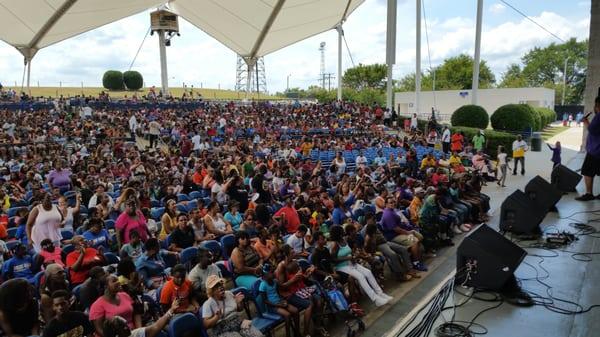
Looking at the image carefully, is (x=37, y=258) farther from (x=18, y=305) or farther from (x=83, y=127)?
(x=83, y=127)

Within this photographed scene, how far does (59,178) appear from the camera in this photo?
Result: 11.0 metres

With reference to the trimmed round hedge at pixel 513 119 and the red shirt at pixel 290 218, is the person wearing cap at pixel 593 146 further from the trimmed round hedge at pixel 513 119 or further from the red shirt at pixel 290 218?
the trimmed round hedge at pixel 513 119

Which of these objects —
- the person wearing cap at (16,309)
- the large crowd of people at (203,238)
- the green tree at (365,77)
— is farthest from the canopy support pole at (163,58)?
→ the green tree at (365,77)

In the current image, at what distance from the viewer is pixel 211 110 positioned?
2920cm

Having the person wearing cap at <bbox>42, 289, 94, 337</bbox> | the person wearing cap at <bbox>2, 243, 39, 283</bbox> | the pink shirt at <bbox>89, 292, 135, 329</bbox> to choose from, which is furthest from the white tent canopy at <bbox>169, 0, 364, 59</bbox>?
the person wearing cap at <bbox>42, 289, 94, 337</bbox>

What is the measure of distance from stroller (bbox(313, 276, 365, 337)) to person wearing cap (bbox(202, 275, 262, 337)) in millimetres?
1319

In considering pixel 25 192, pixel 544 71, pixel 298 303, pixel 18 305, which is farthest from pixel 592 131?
pixel 544 71

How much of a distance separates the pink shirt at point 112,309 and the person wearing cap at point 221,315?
0.81 metres

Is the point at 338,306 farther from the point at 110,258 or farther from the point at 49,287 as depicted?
the point at 49,287

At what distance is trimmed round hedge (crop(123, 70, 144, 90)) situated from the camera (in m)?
48.9

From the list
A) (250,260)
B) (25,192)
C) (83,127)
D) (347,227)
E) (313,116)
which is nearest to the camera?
(250,260)

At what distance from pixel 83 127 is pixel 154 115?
5.37 meters

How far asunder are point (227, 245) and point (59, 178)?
6.08m

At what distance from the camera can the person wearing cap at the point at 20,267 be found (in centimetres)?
609
